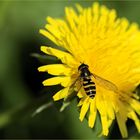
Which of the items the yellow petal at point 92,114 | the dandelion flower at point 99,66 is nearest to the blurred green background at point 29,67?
the dandelion flower at point 99,66

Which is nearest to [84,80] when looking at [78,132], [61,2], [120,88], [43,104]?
[120,88]

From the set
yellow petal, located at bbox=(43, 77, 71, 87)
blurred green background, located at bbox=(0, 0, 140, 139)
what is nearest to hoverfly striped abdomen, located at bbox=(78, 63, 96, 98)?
yellow petal, located at bbox=(43, 77, 71, 87)

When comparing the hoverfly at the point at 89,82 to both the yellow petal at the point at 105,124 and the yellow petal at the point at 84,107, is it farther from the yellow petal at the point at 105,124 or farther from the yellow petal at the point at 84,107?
the yellow petal at the point at 105,124

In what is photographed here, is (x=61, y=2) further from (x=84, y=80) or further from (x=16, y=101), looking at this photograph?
(x=84, y=80)

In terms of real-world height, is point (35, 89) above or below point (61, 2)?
below

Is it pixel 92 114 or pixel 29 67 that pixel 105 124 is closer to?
pixel 92 114

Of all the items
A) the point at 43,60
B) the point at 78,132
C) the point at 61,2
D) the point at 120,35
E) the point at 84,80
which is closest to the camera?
the point at 84,80
